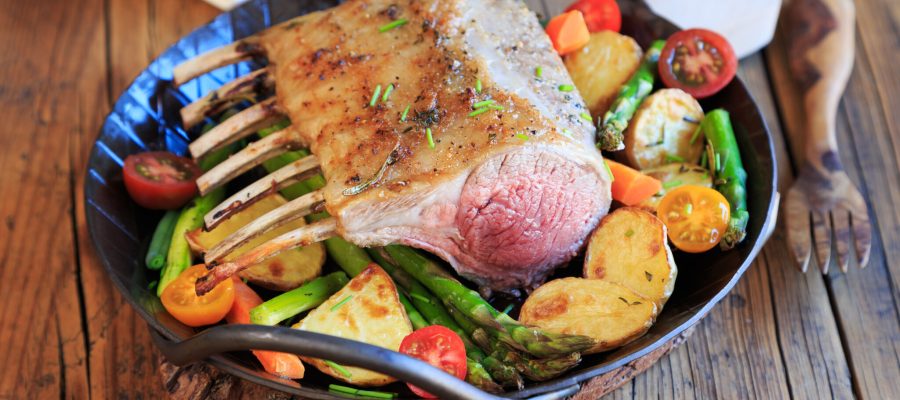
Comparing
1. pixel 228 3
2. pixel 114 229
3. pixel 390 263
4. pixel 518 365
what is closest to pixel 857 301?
pixel 518 365

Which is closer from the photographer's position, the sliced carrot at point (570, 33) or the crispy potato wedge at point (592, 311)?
the crispy potato wedge at point (592, 311)

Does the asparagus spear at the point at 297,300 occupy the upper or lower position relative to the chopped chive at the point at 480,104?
lower

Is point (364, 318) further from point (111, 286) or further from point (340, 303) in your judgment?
point (111, 286)

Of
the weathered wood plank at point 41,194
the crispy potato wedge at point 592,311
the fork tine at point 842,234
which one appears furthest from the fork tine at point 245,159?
the fork tine at point 842,234

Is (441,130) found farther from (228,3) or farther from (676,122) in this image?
(228,3)

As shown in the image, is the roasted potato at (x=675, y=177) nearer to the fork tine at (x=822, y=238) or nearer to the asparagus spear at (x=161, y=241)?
the fork tine at (x=822, y=238)

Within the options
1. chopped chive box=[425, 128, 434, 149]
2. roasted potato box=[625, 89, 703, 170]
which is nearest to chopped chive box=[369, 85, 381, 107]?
chopped chive box=[425, 128, 434, 149]

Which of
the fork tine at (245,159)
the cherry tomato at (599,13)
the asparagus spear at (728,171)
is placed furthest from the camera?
the cherry tomato at (599,13)

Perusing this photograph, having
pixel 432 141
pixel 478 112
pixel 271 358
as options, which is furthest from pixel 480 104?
pixel 271 358
